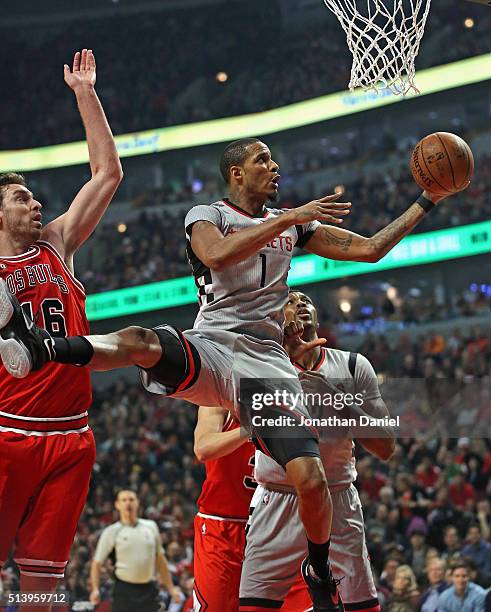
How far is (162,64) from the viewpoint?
1000 inches

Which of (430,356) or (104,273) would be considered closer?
(430,356)

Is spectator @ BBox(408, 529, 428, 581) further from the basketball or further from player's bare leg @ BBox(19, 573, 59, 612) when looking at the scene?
player's bare leg @ BBox(19, 573, 59, 612)

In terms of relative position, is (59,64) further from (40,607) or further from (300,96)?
(40,607)

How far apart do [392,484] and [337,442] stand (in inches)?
299

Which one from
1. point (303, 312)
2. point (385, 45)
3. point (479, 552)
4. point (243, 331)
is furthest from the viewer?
point (479, 552)

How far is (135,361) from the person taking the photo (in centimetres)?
391

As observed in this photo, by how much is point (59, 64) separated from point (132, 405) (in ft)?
35.6

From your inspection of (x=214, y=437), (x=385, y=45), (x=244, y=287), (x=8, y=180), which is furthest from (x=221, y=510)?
(x=385, y=45)

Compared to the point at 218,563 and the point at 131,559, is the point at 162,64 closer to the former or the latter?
the point at 131,559

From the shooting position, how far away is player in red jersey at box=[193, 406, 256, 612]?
4.76 m

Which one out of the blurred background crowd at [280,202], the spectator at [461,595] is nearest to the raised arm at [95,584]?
the blurred background crowd at [280,202]

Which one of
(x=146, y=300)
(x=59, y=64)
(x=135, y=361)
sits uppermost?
(x=59, y=64)

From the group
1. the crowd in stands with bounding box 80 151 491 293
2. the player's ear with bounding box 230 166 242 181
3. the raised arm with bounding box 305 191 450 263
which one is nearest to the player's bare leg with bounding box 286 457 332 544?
the raised arm with bounding box 305 191 450 263

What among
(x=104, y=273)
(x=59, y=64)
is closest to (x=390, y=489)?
(x=104, y=273)
